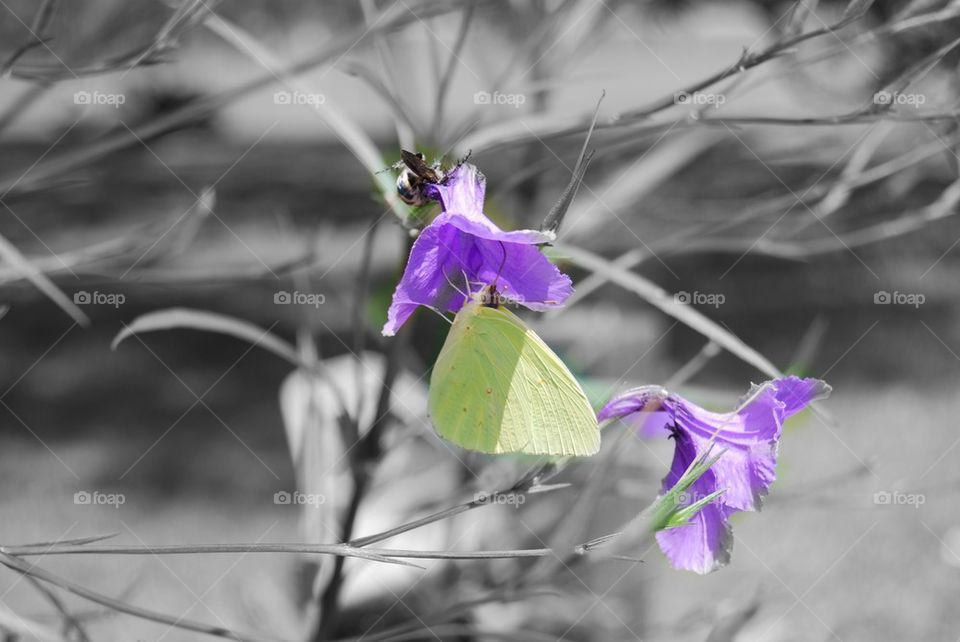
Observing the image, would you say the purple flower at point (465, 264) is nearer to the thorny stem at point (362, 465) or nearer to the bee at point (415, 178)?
the bee at point (415, 178)

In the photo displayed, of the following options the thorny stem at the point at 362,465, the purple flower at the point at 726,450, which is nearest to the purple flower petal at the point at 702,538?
the purple flower at the point at 726,450

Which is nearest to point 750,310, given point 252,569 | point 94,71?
point 252,569

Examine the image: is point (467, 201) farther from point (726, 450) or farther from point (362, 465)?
point (362, 465)

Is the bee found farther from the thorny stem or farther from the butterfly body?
the thorny stem

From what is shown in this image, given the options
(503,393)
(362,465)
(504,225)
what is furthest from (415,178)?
(504,225)

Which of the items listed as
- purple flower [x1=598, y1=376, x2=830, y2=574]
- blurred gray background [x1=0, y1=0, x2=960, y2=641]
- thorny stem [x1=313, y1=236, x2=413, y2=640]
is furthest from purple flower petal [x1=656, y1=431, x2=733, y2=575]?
thorny stem [x1=313, y1=236, x2=413, y2=640]

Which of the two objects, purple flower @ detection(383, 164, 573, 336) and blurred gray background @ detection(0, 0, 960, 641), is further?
blurred gray background @ detection(0, 0, 960, 641)

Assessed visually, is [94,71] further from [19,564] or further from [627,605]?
[627,605]

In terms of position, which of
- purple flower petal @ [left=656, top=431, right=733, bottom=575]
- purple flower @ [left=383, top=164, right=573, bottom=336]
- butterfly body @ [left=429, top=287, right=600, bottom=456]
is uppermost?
purple flower @ [left=383, top=164, right=573, bottom=336]
